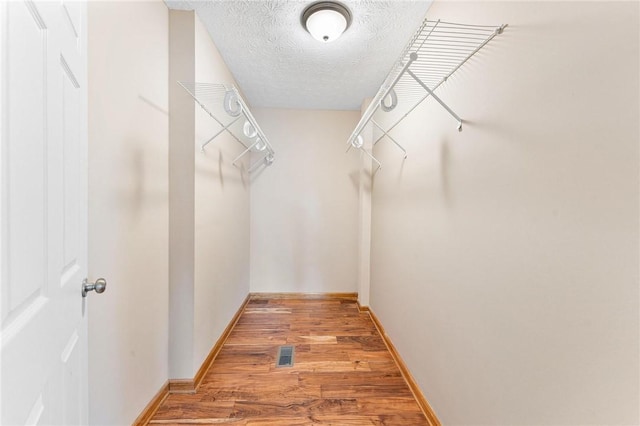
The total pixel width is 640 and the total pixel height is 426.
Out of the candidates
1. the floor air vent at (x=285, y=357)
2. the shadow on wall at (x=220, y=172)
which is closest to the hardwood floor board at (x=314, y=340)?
the floor air vent at (x=285, y=357)

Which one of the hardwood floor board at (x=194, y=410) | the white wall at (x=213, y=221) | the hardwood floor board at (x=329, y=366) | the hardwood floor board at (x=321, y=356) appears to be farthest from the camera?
the hardwood floor board at (x=321, y=356)

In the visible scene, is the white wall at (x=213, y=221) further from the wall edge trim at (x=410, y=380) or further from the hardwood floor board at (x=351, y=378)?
the wall edge trim at (x=410, y=380)

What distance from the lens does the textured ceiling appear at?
152 centimetres

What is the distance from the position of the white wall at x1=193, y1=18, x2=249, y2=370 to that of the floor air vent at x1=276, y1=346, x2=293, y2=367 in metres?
0.54

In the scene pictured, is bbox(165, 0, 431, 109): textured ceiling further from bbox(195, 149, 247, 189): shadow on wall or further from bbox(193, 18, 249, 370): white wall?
bbox(195, 149, 247, 189): shadow on wall

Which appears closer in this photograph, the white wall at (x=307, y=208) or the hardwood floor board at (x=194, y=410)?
the hardwood floor board at (x=194, y=410)

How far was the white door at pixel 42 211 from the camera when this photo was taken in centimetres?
49

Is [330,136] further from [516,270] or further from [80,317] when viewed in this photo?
[80,317]

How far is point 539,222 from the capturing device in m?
0.80

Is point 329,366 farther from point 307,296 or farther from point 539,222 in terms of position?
point 539,222

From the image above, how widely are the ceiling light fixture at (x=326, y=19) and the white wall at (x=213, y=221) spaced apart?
743 mm

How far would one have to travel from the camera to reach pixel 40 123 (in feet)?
1.93

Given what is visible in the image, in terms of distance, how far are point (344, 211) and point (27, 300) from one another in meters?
2.92

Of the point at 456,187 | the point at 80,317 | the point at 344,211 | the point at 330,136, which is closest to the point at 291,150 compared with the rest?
the point at 330,136
